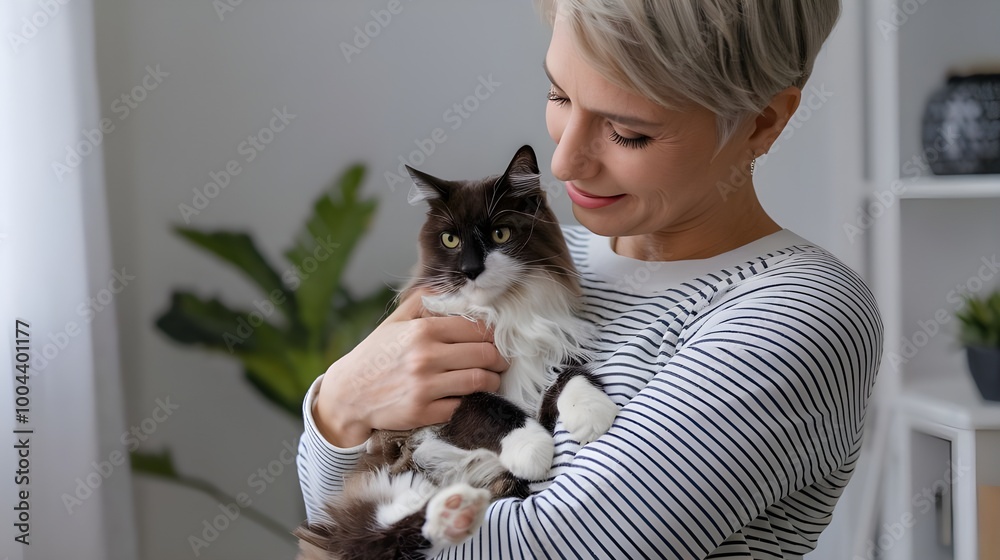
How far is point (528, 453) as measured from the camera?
3.51 feet

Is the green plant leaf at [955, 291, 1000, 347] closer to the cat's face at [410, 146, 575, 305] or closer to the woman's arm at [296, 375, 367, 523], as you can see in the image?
the cat's face at [410, 146, 575, 305]

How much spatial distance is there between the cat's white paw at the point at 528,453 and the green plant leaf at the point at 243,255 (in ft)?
4.53

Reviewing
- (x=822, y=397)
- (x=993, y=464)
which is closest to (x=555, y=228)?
(x=822, y=397)

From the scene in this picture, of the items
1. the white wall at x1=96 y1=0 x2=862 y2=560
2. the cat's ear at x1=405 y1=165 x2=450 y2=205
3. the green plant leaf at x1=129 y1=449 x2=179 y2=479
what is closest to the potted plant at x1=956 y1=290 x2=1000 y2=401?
the white wall at x1=96 y1=0 x2=862 y2=560

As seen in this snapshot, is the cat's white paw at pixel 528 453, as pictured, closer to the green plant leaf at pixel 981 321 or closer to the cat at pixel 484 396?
the cat at pixel 484 396

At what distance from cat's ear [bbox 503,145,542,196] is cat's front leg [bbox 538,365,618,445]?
1.17 ft

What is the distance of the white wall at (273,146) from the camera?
2410 millimetres

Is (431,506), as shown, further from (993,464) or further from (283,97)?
(283,97)

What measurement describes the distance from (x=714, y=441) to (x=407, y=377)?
51 centimetres

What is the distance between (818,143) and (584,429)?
1.97 meters

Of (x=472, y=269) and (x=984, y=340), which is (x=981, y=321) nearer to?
(x=984, y=340)

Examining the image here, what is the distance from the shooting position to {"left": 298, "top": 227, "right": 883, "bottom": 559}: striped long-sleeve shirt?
2.89ft

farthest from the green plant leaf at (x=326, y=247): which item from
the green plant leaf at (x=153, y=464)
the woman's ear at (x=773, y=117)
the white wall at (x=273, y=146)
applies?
the woman's ear at (x=773, y=117)

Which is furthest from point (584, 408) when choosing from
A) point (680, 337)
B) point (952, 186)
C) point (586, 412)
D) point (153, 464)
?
point (153, 464)
